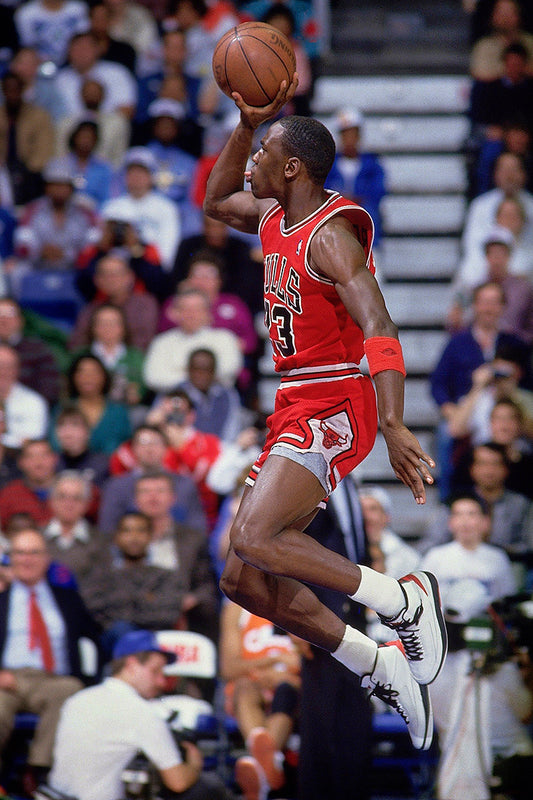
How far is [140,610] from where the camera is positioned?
7.53 m

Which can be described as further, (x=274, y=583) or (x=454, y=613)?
(x=454, y=613)

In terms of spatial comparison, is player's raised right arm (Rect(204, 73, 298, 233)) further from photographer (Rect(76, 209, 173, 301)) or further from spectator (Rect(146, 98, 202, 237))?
spectator (Rect(146, 98, 202, 237))

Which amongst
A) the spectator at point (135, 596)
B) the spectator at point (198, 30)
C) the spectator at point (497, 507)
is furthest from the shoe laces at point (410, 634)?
the spectator at point (198, 30)

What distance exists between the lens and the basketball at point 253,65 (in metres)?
4.73

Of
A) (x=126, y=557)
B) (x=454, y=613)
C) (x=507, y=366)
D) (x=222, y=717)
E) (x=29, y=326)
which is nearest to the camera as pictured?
(x=454, y=613)

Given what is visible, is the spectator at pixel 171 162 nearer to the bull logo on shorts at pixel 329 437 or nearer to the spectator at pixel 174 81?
the spectator at pixel 174 81

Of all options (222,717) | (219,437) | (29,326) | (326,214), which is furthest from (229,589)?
(29,326)

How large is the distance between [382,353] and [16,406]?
5354mm

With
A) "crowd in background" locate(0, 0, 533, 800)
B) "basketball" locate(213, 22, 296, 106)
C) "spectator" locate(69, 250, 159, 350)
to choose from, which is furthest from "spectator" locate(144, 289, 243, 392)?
"basketball" locate(213, 22, 296, 106)

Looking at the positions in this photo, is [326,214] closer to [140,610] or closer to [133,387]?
[140,610]

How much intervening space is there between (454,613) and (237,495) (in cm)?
197

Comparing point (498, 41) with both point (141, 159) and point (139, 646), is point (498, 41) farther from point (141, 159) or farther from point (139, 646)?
point (139, 646)

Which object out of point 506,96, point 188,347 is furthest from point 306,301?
point 506,96

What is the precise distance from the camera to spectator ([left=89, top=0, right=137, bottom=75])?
12.4m
